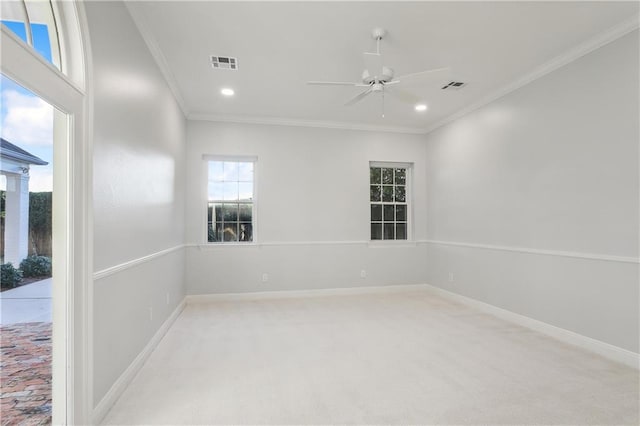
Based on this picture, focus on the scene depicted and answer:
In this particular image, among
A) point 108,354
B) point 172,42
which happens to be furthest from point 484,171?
point 108,354

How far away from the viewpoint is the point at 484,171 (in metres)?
4.51

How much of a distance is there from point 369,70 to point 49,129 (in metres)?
2.25

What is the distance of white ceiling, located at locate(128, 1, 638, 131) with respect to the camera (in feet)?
8.50

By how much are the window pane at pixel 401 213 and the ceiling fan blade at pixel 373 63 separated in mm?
3328

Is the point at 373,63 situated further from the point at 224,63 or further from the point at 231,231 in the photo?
the point at 231,231

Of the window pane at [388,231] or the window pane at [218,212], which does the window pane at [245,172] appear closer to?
the window pane at [218,212]

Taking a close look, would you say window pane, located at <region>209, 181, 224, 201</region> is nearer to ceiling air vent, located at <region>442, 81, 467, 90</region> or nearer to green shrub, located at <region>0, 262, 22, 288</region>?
ceiling air vent, located at <region>442, 81, 467, 90</region>

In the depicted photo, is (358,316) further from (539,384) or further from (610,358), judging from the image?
(610,358)

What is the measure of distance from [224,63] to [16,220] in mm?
2538

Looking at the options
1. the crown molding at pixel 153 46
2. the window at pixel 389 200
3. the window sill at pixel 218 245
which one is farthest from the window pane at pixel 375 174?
the crown molding at pixel 153 46

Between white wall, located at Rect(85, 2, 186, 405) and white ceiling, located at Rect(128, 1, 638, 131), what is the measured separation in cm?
40

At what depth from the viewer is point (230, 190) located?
5289mm

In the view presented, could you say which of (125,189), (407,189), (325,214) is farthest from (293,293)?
(125,189)

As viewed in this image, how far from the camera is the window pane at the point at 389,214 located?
584 cm
